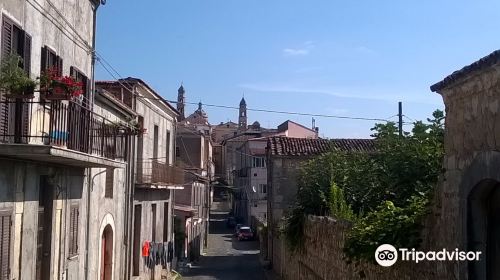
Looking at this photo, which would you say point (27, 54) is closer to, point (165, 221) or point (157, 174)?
point (157, 174)

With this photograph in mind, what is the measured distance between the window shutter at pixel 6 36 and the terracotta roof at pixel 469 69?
5.86m

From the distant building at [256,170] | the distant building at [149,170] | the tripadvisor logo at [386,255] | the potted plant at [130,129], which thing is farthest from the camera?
the distant building at [256,170]

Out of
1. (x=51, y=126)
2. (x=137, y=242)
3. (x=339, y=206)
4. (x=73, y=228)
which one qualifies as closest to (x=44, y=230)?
(x=73, y=228)

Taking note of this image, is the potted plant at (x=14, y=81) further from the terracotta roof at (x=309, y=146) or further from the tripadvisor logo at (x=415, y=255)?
the terracotta roof at (x=309, y=146)

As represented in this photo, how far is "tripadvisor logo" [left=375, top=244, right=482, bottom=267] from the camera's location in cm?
709

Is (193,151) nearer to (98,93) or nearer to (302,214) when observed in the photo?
(302,214)

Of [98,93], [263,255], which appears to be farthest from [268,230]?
[98,93]

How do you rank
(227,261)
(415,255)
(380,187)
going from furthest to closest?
1. (227,261)
2. (380,187)
3. (415,255)

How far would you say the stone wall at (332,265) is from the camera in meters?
8.80

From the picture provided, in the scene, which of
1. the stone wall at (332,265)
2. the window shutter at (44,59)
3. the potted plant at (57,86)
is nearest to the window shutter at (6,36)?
the potted plant at (57,86)

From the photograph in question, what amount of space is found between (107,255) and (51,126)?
893cm

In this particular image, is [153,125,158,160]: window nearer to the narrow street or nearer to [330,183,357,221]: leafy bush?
the narrow street

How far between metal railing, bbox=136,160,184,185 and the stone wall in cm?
535

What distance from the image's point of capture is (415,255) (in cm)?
877
